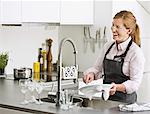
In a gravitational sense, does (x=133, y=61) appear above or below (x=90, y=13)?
below

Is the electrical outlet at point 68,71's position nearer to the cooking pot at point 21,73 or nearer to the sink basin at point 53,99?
the sink basin at point 53,99

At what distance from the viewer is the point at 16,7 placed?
291 cm

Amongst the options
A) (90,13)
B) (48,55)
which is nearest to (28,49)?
(48,55)

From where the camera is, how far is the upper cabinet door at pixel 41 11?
9.71ft

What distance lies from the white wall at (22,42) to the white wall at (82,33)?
24cm

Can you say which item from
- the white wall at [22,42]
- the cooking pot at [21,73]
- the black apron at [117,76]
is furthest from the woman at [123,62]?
the white wall at [22,42]

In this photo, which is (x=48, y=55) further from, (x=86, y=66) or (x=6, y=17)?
(x=6, y=17)

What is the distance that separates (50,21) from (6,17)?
1.41ft

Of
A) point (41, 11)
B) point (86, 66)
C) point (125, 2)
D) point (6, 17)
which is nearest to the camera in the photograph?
point (6, 17)

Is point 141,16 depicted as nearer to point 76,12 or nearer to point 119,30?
point 76,12

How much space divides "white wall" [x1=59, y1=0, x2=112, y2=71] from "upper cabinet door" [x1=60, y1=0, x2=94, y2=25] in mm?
84

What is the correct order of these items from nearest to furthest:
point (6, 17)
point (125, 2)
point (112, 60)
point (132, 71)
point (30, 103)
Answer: point (30, 103), point (132, 71), point (112, 60), point (6, 17), point (125, 2)

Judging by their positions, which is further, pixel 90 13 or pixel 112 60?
pixel 90 13

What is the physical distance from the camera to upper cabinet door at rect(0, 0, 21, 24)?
284 centimetres
